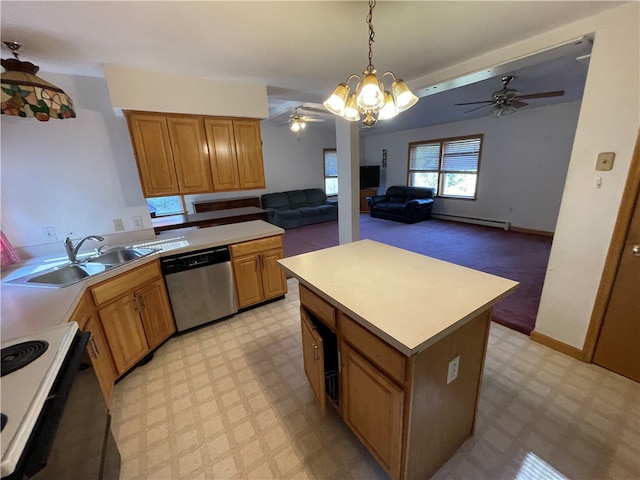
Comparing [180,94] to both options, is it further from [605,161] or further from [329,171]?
[329,171]

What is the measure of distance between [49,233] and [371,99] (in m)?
2.83

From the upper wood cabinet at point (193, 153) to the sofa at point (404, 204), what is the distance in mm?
4550

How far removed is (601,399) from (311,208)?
5834 mm

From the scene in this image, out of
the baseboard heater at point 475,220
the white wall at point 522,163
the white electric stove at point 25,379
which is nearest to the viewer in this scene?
the white electric stove at point 25,379

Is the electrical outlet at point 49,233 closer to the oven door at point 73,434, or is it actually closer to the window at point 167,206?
the oven door at point 73,434

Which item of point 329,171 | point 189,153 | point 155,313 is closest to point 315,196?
point 329,171

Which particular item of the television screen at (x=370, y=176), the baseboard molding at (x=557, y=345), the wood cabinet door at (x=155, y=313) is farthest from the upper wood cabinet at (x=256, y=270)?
the television screen at (x=370, y=176)

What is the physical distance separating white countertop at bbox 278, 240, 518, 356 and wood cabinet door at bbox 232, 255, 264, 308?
1.04m

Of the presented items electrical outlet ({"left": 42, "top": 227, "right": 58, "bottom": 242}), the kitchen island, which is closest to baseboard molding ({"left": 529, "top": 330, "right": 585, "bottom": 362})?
the kitchen island

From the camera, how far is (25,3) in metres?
1.25

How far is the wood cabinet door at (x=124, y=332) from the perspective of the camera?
1.78 metres

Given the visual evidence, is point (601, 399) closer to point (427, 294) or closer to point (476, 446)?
point (476, 446)

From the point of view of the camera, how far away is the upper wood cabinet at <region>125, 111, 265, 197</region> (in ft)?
7.45

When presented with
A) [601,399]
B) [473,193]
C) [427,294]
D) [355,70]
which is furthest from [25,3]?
[473,193]
